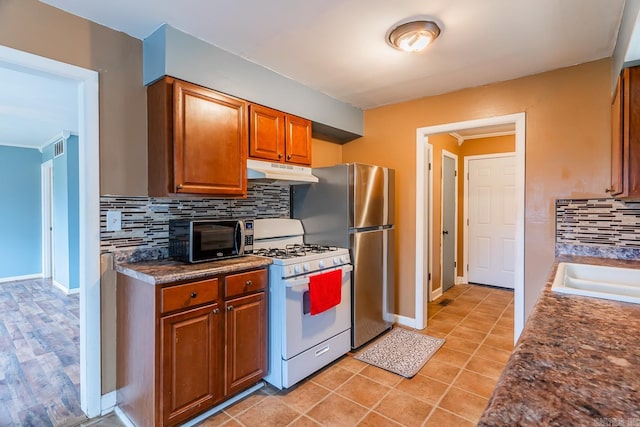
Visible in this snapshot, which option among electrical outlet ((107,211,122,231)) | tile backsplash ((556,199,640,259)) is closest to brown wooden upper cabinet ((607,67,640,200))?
tile backsplash ((556,199,640,259))

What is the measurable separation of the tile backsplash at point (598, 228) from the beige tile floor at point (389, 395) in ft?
3.55

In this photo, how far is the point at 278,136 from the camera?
266 centimetres

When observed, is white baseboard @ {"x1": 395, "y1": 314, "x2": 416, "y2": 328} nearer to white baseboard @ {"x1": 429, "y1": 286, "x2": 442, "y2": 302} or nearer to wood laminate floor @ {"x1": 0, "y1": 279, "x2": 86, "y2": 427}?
white baseboard @ {"x1": 429, "y1": 286, "x2": 442, "y2": 302}

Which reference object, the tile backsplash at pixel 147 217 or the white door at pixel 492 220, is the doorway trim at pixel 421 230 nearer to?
the tile backsplash at pixel 147 217

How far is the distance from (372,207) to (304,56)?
54.8 inches

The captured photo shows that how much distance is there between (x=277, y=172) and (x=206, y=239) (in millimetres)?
792

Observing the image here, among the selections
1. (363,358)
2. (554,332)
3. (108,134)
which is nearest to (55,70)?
(108,134)

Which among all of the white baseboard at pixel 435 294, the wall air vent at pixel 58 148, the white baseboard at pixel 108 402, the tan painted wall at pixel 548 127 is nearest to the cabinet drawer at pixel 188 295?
the white baseboard at pixel 108 402

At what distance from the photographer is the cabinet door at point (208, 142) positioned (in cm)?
202

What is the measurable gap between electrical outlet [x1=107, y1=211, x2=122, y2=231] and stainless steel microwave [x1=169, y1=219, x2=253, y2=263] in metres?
0.30

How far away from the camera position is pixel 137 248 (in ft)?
6.98

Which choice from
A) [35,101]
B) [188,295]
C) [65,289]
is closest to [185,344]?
[188,295]

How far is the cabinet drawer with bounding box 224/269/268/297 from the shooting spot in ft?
6.59

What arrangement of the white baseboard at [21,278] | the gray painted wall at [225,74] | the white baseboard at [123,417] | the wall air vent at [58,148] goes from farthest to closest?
the white baseboard at [21,278] < the wall air vent at [58,148] < the gray painted wall at [225,74] < the white baseboard at [123,417]
